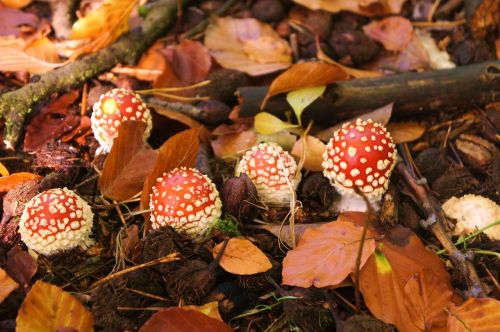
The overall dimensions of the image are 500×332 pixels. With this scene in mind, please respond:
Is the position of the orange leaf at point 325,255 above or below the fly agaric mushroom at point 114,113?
below

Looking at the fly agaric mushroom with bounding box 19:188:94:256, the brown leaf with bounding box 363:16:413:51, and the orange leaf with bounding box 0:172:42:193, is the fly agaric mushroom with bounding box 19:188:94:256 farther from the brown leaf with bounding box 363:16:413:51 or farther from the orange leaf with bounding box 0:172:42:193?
the brown leaf with bounding box 363:16:413:51

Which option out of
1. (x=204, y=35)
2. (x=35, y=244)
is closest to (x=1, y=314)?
(x=35, y=244)

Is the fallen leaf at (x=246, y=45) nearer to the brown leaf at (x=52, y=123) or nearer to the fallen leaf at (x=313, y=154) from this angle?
the fallen leaf at (x=313, y=154)

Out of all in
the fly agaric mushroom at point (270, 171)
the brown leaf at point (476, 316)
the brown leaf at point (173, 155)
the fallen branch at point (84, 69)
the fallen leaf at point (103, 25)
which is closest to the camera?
the brown leaf at point (476, 316)

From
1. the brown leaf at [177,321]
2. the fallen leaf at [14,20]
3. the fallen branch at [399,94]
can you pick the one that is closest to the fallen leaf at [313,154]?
the fallen branch at [399,94]

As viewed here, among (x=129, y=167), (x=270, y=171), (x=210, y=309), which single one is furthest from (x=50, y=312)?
(x=270, y=171)

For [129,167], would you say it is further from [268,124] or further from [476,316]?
[476,316]

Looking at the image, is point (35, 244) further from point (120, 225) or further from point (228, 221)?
point (228, 221)

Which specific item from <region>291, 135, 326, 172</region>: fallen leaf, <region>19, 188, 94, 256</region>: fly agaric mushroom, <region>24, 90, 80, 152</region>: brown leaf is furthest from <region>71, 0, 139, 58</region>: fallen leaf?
<region>291, 135, 326, 172</region>: fallen leaf
